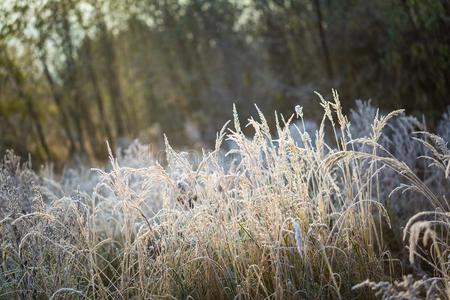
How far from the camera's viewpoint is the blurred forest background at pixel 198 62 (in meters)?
7.35

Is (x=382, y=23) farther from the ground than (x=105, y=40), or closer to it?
closer to it

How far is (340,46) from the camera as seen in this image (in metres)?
8.94

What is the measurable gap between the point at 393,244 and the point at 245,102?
8.55 m

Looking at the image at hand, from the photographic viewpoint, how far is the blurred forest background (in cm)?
735

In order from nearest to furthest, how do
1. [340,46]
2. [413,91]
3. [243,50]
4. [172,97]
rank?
[413,91] → [340,46] → [243,50] → [172,97]

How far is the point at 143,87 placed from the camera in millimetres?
15844

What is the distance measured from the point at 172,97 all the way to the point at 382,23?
874cm

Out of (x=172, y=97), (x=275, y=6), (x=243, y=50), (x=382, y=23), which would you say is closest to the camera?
(x=382, y=23)

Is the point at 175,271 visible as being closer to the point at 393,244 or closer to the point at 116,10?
the point at 393,244

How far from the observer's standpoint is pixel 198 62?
14.4m

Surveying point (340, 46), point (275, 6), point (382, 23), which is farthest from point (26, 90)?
point (382, 23)

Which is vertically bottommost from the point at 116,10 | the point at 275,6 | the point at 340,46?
the point at 340,46

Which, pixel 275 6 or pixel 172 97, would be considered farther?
pixel 172 97

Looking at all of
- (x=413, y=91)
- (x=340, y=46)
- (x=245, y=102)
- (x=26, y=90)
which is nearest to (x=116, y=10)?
(x=26, y=90)
